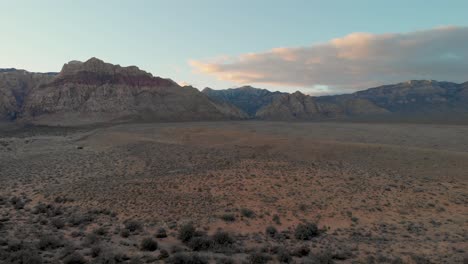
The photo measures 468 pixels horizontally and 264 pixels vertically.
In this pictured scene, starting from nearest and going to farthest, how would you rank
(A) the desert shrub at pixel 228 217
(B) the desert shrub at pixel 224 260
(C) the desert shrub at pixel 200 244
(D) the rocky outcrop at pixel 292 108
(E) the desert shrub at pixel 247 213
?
(B) the desert shrub at pixel 224 260 → (C) the desert shrub at pixel 200 244 → (A) the desert shrub at pixel 228 217 → (E) the desert shrub at pixel 247 213 → (D) the rocky outcrop at pixel 292 108

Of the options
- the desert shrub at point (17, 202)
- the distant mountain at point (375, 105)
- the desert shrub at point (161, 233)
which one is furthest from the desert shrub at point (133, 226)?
the distant mountain at point (375, 105)

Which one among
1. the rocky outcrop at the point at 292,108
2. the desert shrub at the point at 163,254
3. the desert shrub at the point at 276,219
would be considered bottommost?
the desert shrub at the point at 276,219

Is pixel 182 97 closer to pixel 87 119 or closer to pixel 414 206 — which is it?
pixel 87 119

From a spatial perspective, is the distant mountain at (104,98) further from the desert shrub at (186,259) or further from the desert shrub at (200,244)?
the desert shrub at (186,259)

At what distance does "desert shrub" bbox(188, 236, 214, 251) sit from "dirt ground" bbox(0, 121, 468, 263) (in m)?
0.48

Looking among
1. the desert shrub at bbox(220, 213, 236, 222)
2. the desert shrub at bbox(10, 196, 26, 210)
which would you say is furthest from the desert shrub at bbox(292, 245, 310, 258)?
the desert shrub at bbox(10, 196, 26, 210)

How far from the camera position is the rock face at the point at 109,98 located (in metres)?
102

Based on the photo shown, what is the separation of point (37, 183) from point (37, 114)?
298ft

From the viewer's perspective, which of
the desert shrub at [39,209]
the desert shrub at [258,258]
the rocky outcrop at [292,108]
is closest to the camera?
the desert shrub at [258,258]

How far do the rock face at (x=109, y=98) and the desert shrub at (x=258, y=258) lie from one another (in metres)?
93.7

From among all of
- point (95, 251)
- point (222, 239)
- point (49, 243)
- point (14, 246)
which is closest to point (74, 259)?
point (95, 251)

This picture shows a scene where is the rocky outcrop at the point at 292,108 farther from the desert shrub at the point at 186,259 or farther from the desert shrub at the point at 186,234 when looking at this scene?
the desert shrub at the point at 186,259

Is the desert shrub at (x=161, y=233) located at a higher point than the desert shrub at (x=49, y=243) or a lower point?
lower

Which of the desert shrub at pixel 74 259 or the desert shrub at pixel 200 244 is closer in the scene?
the desert shrub at pixel 74 259
